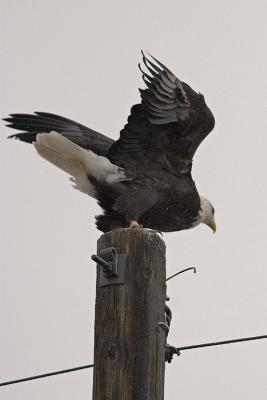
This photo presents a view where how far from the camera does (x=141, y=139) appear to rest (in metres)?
6.34

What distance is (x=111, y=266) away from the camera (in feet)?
10.4

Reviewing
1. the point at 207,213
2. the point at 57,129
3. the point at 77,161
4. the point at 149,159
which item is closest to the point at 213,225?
the point at 207,213

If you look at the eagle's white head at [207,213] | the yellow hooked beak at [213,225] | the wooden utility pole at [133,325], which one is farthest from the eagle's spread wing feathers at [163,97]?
the wooden utility pole at [133,325]

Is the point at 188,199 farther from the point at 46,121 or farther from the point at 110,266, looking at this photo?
the point at 110,266

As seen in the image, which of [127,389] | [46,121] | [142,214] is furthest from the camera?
[46,121]

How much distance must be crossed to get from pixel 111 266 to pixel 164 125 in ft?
10.5

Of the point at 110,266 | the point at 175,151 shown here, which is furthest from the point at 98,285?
the point at 175,151

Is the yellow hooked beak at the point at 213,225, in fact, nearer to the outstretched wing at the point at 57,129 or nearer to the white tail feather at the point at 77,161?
the outstretched wing at the point at 57,129

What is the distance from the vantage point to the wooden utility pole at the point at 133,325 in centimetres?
307

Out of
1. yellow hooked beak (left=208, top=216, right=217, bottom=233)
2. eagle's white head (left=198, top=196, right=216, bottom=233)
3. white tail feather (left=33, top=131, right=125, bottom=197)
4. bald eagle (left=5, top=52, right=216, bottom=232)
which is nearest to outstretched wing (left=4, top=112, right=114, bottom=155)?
bald eagle (left=5, top=52, right=216, bottom=232)

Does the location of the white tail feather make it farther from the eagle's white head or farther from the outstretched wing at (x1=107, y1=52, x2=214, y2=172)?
the eagle's white head

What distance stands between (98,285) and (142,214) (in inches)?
112

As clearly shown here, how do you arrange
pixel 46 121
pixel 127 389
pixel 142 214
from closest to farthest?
pixel 127 389 < pixel 142 214 < pixel 46 121

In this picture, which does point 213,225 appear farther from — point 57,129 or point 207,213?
point 57,129
